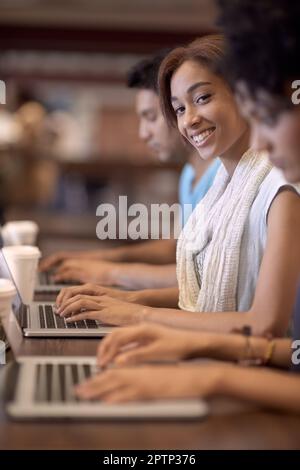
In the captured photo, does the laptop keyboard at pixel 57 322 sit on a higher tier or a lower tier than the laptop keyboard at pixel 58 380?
higher

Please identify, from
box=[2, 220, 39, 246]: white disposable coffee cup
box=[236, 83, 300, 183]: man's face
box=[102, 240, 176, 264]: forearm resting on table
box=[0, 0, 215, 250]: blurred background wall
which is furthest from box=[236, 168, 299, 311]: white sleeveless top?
box=[0, 0, 215, 250]: blurred background wall

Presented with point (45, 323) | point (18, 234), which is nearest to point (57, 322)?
point (45, 323)

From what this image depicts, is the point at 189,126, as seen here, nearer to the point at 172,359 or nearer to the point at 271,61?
the point at 271,61

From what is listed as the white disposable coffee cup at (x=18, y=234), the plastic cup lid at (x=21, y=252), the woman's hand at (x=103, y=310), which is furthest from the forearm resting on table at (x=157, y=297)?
the white disposable coffee cup at (x=18, y=234)

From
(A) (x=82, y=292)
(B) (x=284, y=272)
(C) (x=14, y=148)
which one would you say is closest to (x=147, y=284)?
(A) (x=82, y=292)

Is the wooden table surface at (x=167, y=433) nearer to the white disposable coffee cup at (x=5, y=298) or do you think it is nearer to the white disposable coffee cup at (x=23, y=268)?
the white disposable coffee cup at (x=5, y=298)

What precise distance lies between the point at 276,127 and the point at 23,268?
0.84 metres

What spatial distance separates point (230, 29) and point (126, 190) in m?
5.43

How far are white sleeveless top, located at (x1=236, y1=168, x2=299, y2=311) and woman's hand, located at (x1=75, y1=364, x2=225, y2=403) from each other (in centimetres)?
52

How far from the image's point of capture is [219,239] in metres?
1.60

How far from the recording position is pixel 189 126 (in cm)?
166

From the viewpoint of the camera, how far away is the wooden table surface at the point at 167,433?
948 millimetres

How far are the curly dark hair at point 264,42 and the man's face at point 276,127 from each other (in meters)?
0.02

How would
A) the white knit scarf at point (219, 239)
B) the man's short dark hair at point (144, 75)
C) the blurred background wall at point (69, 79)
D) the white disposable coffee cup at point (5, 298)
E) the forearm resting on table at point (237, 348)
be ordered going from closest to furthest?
the forearm resting on table at point (237, 348) < the white disposable coffee cup at point (5, 298) < the white knit scarf at point (219, 239) < the man's short dark hair at point (144, 75) < the blurred background wall at point (69, 79)
